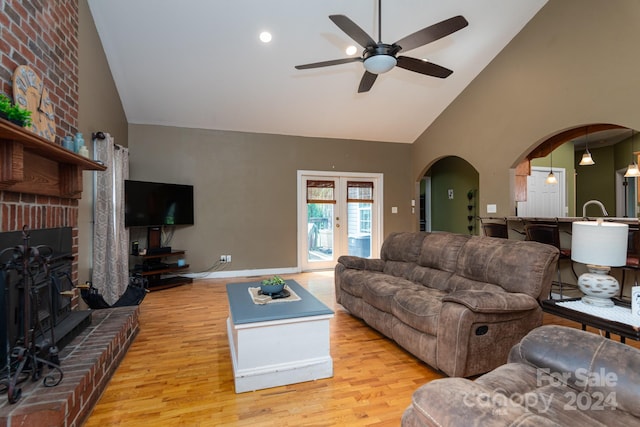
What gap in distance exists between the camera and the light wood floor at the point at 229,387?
183cm

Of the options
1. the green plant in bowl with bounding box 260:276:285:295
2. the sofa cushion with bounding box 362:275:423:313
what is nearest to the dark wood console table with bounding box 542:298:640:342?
the sofa cushion with bounding box 362:275:423:313

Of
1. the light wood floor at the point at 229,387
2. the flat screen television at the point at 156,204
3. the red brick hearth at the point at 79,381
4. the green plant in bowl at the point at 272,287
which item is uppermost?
→ the flat screen television at the point at 156,204

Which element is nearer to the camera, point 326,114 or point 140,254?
point 140,254

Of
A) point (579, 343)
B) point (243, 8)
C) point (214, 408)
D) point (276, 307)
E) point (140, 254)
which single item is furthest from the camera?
point (140, 254)

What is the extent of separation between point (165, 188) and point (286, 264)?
8.09ft

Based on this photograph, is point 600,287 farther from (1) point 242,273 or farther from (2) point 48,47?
(1) point 242,273

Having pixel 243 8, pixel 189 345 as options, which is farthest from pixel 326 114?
pixel 189 345

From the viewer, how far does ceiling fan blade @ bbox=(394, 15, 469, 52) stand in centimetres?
256

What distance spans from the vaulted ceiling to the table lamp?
10.3 ft

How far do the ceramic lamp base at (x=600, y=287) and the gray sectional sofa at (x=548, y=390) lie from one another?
83 cm

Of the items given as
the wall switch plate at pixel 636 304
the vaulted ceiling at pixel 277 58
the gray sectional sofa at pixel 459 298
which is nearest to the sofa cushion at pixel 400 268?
the gray sectional sofa at pixel 459 298

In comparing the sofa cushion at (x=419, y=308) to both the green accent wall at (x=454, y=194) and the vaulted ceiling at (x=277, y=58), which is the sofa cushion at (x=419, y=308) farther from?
the green accent wall at (x=454, y=194)

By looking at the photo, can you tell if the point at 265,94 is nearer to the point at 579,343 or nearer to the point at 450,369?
the point at 450,369

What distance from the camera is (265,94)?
4.91 m
